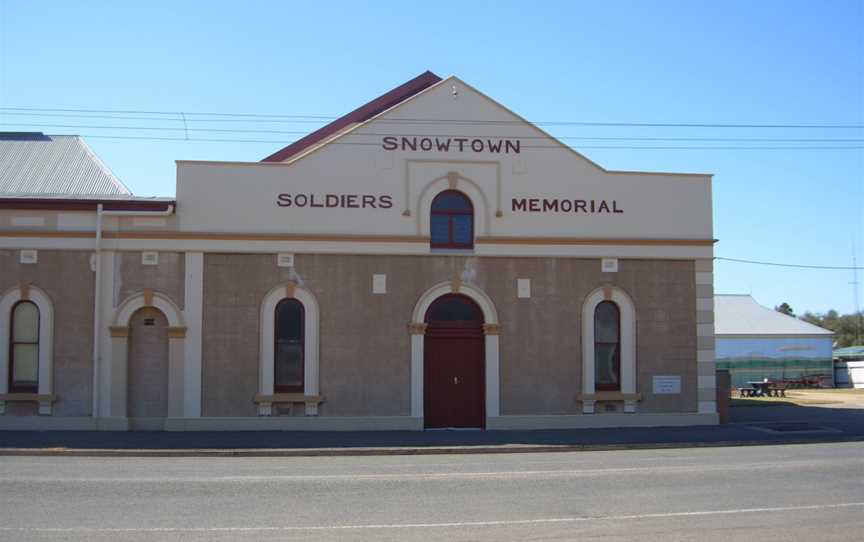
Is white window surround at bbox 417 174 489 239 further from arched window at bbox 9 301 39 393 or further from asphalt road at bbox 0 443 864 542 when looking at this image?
arched window at bbox 9 301 39 393

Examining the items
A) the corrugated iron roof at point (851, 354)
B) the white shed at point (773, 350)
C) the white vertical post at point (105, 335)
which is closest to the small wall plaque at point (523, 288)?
the white vertical post at point (105, 335)

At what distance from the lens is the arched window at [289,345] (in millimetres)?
21688

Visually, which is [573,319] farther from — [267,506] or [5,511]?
[5,511]

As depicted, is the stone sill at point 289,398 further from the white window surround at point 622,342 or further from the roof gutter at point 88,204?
the white window surround at point 622,342

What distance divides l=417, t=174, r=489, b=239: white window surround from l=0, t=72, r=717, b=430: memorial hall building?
3 cm

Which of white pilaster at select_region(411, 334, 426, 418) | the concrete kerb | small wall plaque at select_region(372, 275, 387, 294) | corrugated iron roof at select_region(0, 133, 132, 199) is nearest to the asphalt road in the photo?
the concrete kerb

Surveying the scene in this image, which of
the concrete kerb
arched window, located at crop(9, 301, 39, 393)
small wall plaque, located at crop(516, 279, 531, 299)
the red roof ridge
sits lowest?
the concrete kerb

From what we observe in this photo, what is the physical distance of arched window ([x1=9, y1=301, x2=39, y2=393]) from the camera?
2116 centimetres

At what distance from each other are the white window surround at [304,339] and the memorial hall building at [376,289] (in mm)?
47

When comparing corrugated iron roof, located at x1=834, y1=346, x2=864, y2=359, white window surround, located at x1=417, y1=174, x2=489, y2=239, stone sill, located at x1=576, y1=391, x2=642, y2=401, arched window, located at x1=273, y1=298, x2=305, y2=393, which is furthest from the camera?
corrugated iron roof, located at x1=834, y1=346, x2=864, y2=359

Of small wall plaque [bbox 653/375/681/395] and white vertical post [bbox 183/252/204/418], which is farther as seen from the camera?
small wall plaque [bbox 653/375/681/395]

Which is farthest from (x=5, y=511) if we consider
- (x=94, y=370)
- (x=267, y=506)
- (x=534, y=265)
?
(x=534, y=265)

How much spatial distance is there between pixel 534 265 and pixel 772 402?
1461cm

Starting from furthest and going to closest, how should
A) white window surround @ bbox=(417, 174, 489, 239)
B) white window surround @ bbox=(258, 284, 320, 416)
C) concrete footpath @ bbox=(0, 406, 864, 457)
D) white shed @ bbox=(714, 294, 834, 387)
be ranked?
white shed @ bbox=(714, 294, 834, 387) < white window surround @ bbox=(417, 174, 489, 239) < white window surround @ bbox=(258, 284, 320, 416) < concrete footpath @ bbox=(0, 406, 864, 457)
